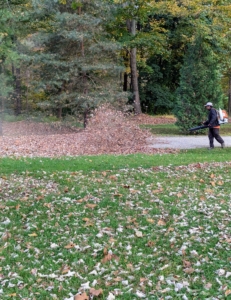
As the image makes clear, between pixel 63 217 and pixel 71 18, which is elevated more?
pixel 71 18

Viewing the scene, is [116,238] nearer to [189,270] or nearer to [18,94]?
[189,270]

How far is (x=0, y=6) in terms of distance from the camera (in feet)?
Result: 41.4

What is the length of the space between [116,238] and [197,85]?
15.3 meters

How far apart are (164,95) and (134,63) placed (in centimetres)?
552

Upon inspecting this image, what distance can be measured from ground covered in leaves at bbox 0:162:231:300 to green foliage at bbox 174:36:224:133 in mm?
10850

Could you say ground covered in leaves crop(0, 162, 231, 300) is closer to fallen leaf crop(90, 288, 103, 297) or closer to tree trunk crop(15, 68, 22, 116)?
fallen leaf crop(90, 288, 103, 297)

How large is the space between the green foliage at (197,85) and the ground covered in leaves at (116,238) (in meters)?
10.9

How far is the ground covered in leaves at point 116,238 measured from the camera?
391cm

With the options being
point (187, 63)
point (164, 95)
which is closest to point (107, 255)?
point (187, 63)

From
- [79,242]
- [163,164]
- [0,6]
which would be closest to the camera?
[79,242]

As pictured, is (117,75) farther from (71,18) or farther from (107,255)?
(107,255)

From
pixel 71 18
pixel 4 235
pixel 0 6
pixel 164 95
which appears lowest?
pixel 4 235

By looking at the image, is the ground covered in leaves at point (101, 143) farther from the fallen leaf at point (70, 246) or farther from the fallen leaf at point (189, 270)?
the fallen leaf at point (189, 270)

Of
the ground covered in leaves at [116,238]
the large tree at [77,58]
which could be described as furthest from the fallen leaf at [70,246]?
the large tree at [77,58]
